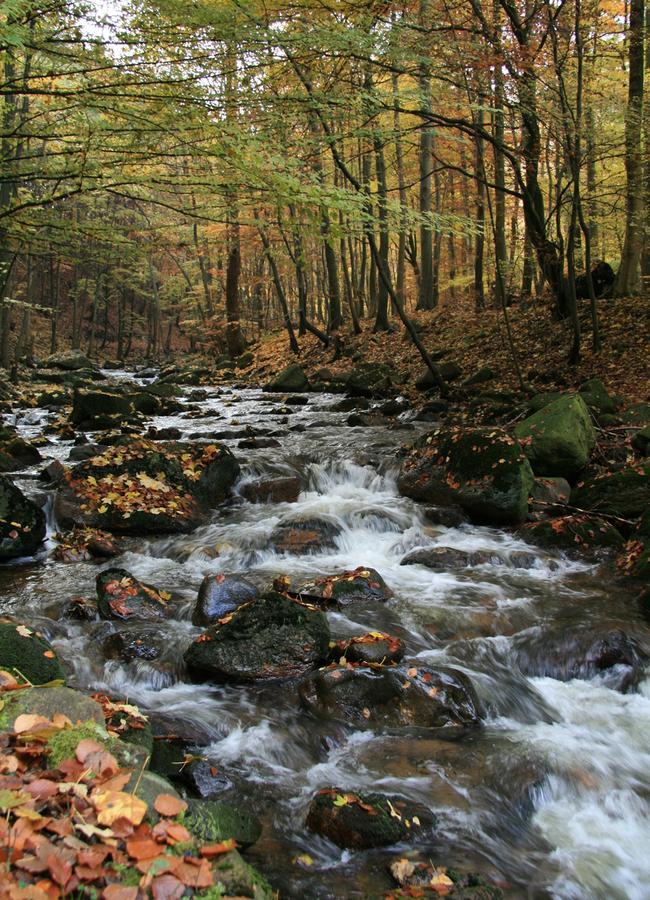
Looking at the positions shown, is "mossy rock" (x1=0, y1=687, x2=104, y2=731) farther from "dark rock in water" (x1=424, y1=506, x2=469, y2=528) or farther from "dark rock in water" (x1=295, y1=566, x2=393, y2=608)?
"dark rock in water" (x1=424, y1=506, x2=469, y2=528)

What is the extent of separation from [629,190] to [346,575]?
1027 cm

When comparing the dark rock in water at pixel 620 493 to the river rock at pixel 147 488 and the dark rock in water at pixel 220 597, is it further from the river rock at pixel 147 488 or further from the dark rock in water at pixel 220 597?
the river rock at pixel 147 488

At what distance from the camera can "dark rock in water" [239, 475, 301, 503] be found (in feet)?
30.5

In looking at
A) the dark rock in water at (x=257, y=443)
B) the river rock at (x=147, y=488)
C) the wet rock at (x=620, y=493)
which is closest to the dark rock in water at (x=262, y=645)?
the river rock at (x=147, y=488)

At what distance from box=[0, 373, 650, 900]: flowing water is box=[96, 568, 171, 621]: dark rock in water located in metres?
0.17

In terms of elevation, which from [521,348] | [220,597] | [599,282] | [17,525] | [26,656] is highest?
[599,282]

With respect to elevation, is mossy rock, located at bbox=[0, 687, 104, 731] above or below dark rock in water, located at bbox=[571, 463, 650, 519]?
above

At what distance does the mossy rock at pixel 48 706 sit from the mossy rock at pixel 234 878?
0.86m

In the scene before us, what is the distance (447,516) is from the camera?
830 centimetres

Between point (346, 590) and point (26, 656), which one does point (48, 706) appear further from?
point (346, 590)

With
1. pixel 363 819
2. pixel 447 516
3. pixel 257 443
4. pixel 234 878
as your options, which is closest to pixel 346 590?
pixel 447 516

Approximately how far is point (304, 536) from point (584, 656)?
11.9ft

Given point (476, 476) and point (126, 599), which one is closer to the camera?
point (126, 599)

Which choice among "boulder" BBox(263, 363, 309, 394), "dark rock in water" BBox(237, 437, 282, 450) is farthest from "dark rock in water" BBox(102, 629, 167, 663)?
"boulder" BBox(263, 363, 309, 394)
